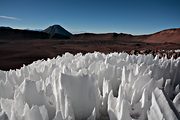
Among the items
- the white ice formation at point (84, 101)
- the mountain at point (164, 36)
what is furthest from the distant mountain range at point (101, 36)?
the white ice formation at point (84, 101)

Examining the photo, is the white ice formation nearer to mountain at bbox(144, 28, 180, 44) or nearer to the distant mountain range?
the distant mountain range

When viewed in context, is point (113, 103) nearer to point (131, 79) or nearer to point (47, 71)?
point (131, 79)

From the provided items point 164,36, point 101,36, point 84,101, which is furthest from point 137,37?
point 84,101

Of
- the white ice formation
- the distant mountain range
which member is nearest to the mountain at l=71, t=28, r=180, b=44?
the distant mountain range

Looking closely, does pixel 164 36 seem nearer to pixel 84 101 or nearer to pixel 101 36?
pixel 101 36

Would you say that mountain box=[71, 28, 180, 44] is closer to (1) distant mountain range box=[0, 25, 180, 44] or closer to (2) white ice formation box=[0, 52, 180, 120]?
(1) distant mountain range box=[0, 25, 180, 44]

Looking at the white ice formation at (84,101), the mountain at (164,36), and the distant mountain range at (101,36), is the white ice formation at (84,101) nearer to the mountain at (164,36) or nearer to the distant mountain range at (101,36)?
the distant mountain range at (101,36)

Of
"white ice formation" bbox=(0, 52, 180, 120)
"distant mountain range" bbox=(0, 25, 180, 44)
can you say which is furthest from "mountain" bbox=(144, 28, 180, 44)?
"white ice formation" bbox=(0, 52, 180, 120)

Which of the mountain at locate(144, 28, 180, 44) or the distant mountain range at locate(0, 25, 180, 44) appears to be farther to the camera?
the mountain at locate(144, 28, 180, 44)

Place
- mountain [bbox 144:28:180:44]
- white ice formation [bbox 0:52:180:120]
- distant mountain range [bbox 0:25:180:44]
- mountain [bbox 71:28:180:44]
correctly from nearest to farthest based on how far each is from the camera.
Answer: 1. white ice formation [bbox 0:52:180:120]
2. distant mountain range [bbox 0:25:180:44]
3. mountain [bbox 144:28:180:44]
4. mountain [bbox 71:28:180:44]

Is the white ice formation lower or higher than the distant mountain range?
higher

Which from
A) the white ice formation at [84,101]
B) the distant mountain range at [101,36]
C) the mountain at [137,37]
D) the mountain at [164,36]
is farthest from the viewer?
the mountain at [137,37]

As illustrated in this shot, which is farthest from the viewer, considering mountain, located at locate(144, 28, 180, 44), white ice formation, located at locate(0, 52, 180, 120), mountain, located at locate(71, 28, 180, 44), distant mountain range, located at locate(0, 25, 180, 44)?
mountain, located at locate(71, 28, 180, 44)
